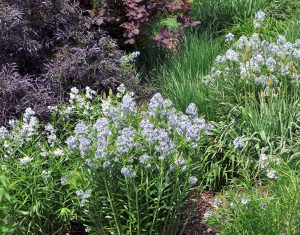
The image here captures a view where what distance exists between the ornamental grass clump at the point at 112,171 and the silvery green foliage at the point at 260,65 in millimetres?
1114

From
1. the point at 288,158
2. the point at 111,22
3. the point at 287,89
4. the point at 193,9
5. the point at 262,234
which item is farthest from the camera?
the point at 193,9

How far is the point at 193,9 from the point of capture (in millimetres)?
8156

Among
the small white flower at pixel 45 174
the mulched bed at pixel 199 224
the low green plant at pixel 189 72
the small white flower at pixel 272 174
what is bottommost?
the mulched bed at pixel 199 224

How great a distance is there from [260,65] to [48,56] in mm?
1854

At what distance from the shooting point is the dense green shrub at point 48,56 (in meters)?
5.15

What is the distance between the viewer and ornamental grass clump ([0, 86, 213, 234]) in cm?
389

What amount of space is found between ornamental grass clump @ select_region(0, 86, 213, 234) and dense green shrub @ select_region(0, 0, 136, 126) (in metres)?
0.58

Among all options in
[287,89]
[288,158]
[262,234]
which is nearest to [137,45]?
[287,89]

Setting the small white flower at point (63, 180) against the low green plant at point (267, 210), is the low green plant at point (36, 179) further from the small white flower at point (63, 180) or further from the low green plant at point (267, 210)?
the low green plant at point (267, 210)

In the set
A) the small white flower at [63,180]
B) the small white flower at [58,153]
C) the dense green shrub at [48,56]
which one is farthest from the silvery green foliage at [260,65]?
the small white flower at [63,180]

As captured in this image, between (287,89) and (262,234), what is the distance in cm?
188

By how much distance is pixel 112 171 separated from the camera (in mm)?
3910

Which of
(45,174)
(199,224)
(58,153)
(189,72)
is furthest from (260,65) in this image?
(45,174)

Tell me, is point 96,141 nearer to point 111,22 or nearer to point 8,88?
point 8,88
